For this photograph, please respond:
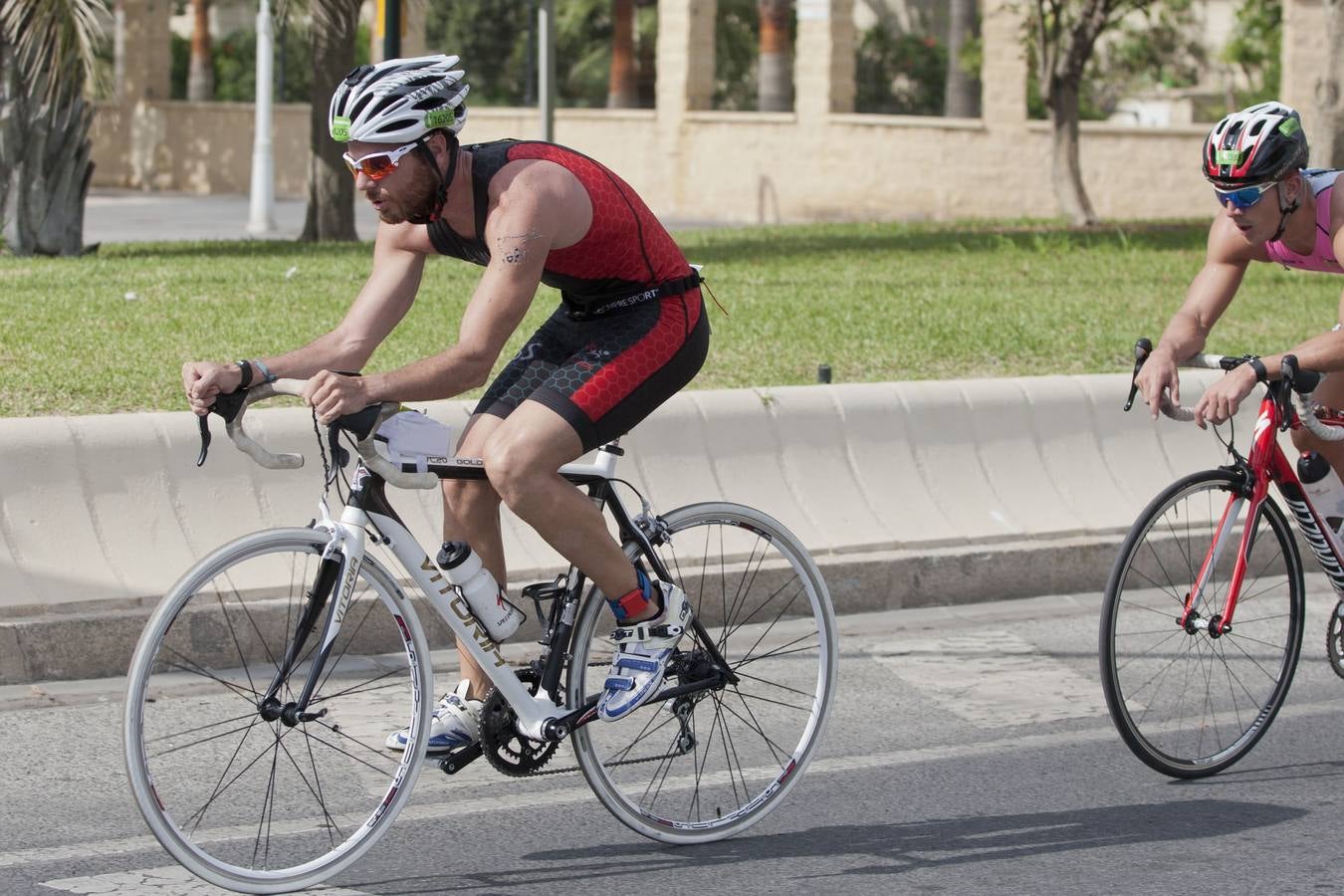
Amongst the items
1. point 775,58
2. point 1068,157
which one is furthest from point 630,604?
point 775,58

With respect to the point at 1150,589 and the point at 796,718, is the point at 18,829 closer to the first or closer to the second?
the point at 796,718

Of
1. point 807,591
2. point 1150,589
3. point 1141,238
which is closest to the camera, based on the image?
point 807,591

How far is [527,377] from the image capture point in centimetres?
475

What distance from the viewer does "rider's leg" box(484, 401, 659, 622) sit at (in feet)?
14.7

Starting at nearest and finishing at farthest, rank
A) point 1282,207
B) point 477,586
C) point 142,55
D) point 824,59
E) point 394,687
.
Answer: point 477,586, point 394,687, point 1282,207, point 824,59, point 142,55

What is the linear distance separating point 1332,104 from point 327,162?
912 centimetres

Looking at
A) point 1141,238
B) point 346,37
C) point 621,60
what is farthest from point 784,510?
point 621,60

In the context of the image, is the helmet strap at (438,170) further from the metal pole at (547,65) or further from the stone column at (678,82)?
the stone column at (678,82)

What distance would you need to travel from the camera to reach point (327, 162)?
18500mm

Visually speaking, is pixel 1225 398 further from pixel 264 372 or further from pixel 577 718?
pixel 264 372

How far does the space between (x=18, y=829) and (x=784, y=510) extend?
3672mm

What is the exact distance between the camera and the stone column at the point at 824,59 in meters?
28.0

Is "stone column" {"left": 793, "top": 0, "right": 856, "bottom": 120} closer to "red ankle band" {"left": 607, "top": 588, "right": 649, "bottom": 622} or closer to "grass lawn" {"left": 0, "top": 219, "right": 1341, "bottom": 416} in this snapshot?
"grass lawn" {"left": 0, "top": 219, "right": 1341, "bottom": 416}

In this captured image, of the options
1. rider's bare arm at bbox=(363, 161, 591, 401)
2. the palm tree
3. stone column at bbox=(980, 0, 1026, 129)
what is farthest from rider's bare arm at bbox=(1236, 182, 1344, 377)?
stone column at bbox=(980, 0, 1026, 129)
